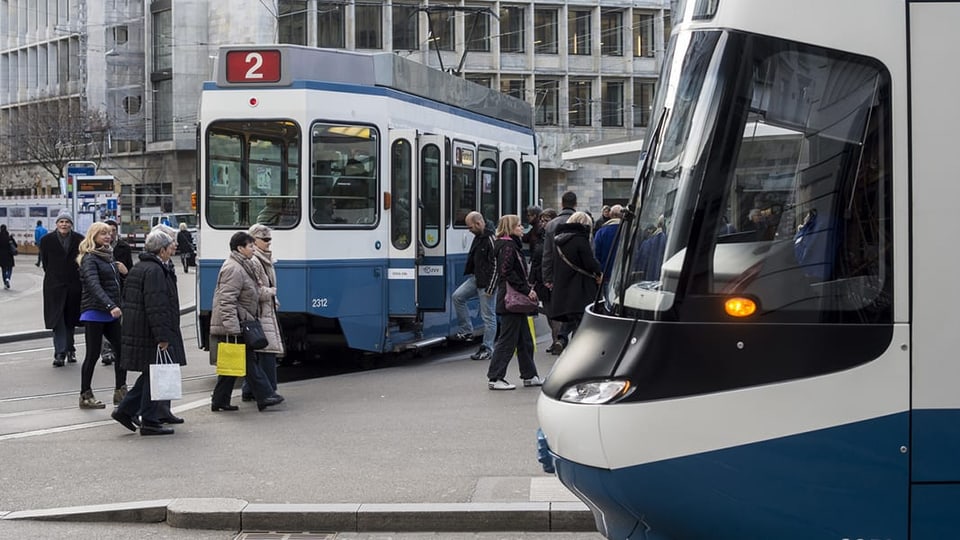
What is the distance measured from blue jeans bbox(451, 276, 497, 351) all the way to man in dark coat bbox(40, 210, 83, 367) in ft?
15.0

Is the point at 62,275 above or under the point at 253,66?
under

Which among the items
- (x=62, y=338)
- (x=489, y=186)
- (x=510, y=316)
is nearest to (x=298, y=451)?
(x=510, y=316)

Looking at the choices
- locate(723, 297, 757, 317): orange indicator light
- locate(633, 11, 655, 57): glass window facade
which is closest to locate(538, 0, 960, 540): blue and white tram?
locate(723, 297, 757, 317): orange indicator light

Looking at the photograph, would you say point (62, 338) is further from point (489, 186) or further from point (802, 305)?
point (802, 305)

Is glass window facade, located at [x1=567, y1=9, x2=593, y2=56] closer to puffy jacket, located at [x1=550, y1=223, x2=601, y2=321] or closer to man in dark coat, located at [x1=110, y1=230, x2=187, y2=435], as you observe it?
puffy jacket, located at [x1=550, y1=223, x2=601, y2=321]

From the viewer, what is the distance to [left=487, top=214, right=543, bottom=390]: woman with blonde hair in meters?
12.0

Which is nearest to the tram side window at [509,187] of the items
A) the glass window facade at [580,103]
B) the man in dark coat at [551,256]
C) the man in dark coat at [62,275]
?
the man in dark coat at [551,256]

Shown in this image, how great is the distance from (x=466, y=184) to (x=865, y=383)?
10905 millimetres

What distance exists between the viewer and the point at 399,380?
44.0ft

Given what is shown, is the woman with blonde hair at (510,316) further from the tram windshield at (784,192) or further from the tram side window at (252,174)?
the tram windshield at (784,192)

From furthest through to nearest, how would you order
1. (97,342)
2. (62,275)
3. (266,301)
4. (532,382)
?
(62,275)
(532,382)
(97,342)
(266,301)

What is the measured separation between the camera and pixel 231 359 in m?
Result: 11.0

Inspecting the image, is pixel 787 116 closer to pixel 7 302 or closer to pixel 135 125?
pixel 7 302

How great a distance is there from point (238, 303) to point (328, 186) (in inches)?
97.6
